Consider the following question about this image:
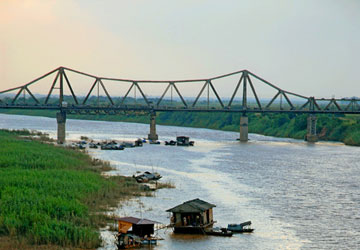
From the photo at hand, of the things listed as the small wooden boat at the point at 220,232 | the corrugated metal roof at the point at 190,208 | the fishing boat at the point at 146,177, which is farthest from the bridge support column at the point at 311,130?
the small wooden boat at the point at 220,232

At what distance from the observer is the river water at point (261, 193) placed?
41156 millimetres

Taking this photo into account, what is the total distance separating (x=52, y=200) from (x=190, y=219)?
31.2ft

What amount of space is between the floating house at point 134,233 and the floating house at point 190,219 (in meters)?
3.00

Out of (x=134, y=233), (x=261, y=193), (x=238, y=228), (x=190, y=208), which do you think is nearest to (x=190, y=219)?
(x=190, y=208)

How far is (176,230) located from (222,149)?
72.9 meters

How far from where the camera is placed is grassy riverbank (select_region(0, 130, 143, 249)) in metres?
37.6

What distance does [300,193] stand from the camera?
200ft

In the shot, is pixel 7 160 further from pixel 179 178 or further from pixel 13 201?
pixel 13 201

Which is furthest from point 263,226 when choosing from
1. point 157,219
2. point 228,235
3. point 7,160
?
point 7,160

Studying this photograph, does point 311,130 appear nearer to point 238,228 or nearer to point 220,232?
point 238,228

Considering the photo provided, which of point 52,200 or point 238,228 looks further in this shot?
point 52,200

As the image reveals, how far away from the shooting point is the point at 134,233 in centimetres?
3872

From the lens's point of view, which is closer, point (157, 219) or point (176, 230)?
point (176, 230)

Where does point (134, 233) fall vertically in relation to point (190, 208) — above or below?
below
